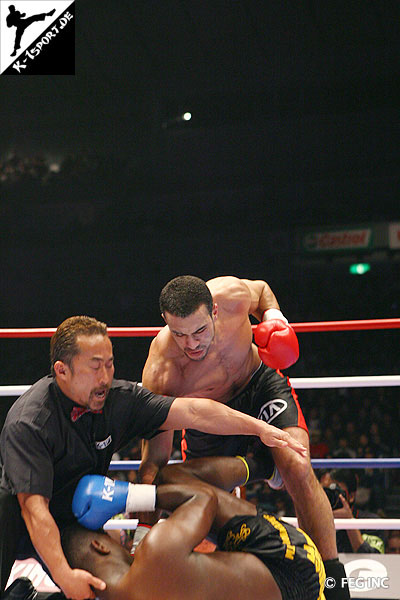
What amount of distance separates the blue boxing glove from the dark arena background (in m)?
6.78

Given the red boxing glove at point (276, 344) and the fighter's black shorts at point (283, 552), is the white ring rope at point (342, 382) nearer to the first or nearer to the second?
the red boxing glove at point (276, 344)

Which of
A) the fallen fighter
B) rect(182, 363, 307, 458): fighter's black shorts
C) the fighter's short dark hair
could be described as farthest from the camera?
rect(182, 363, 307, 458): fighter's black shorts

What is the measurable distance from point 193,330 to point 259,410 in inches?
18.5

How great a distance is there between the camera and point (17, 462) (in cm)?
170

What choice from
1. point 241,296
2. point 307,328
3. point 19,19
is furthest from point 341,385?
point 19,19

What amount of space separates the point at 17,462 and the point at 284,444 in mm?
738

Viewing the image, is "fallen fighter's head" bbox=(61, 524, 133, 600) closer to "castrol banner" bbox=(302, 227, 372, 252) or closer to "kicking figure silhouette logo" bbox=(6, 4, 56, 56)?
"kicking figure silhouette logo" bbox=(6, 4, 56, 56)

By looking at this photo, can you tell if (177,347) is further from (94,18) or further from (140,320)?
(94,18)

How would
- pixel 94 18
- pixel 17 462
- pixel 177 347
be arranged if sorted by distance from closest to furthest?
pixel 17 462 → pixel 177 347 → pixel 94 18

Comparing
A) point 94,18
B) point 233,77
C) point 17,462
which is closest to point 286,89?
point 233,77

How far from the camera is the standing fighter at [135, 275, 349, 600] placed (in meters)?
2.07

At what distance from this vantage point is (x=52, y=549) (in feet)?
5.26

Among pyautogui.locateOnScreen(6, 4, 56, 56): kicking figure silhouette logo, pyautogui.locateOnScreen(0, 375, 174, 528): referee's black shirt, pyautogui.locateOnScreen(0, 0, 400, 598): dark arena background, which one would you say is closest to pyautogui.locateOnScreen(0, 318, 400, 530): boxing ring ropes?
pyautogui.locateOnScreen(0, 375, 174, 528): referee's black shirt

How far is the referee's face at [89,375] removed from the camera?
181 centimetres
